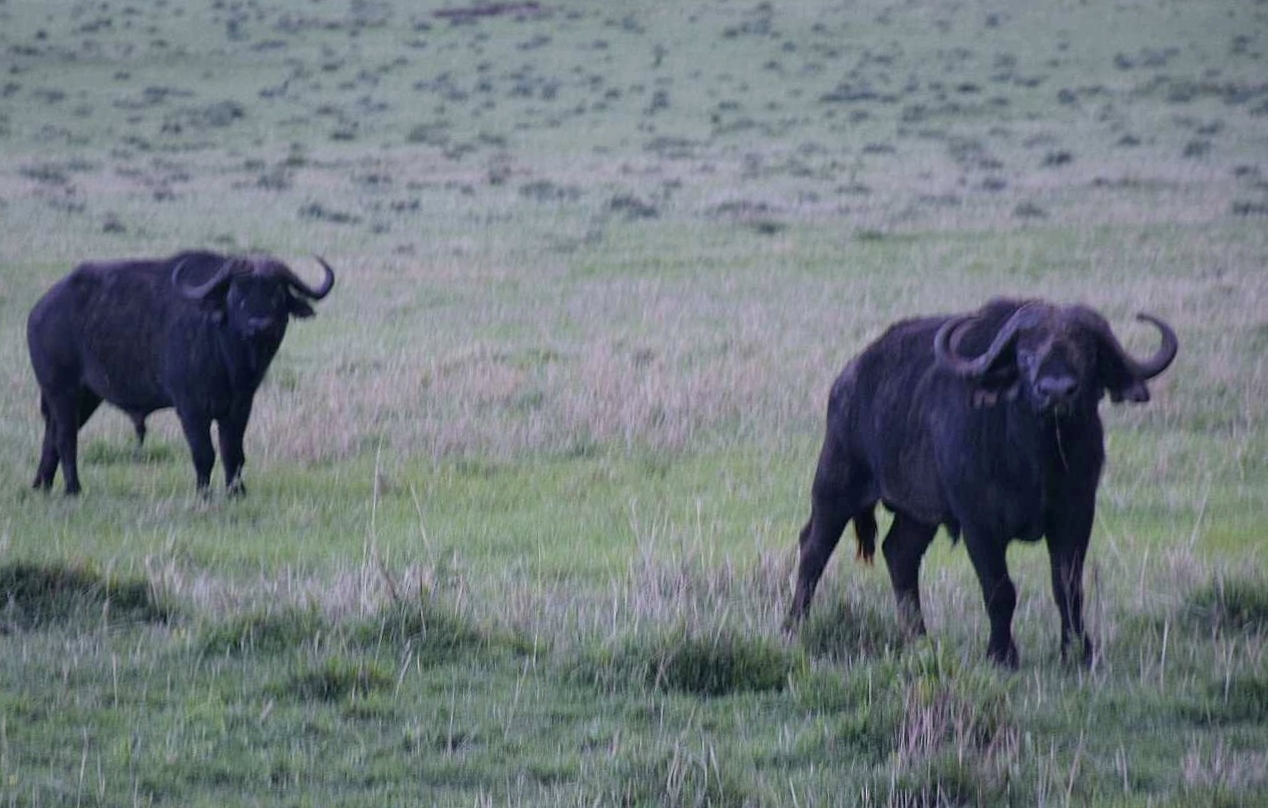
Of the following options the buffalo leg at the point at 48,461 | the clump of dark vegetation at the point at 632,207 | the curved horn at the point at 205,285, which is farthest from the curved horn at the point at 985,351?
the clump of dark vegetation at the point at 632,207

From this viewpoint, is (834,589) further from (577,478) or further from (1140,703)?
(577,478)

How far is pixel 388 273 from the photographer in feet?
65.2

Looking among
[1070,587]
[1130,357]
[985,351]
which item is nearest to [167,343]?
[985,351]

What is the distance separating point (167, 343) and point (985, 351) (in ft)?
18.8

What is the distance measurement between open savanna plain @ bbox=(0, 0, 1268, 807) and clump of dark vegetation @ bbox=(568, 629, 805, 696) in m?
0.02

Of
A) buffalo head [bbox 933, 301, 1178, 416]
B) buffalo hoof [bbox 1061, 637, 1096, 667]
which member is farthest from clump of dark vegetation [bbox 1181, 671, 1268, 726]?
buffalo head [bbox 933, 301, 1178, 416]

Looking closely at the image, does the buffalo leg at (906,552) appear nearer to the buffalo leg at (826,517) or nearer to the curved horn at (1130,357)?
the buffalo leg at (826,517)

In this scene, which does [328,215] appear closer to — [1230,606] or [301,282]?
[301,282]

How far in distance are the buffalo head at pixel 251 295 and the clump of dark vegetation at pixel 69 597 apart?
3.31m

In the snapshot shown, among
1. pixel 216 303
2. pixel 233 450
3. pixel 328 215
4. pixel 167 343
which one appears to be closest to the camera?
pixel 233 450

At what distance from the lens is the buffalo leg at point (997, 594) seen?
6.75m

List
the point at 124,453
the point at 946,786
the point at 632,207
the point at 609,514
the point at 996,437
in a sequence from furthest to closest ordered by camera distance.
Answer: the point at 632,207 → the point at 124,453 → the point at 609,514 → the point at 996,437 → the point at 946,786

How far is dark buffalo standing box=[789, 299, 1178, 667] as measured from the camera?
6562mm

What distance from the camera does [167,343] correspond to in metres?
11.0
